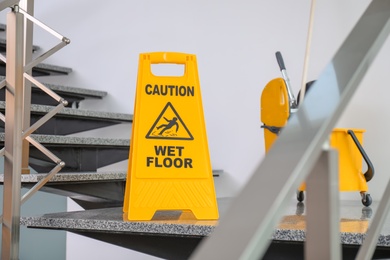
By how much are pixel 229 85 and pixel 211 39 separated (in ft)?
0.92

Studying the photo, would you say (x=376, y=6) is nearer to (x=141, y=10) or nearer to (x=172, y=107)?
(x=172, y=107)

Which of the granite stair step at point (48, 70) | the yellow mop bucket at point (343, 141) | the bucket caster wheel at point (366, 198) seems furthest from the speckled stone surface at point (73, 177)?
the granite stair step at point (48, 70)

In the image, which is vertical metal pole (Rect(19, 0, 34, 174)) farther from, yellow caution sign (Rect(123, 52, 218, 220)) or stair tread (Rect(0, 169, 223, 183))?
yellow caution sign (Rect(123, 52, 218, 220))

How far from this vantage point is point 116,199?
2.45 metres

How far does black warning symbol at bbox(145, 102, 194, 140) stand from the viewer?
1951 millimetres

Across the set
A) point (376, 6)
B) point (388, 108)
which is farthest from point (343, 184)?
point (376, 6)

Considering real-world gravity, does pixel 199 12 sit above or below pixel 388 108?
above

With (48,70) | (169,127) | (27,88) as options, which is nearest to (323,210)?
(169,127)

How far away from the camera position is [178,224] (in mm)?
1718

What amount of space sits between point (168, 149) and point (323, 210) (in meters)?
1.40

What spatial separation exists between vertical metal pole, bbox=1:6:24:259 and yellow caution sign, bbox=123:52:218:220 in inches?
13.8

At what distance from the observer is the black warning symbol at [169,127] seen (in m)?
1.95

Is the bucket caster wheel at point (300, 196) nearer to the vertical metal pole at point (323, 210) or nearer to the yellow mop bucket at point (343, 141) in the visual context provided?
the yellow mop bucket at point (343, 141)

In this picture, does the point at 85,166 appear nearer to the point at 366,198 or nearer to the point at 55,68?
the point at 55,68
